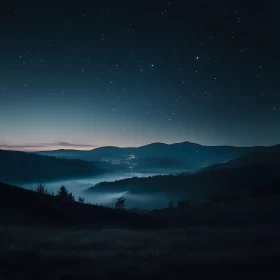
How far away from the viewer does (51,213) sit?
16750mm

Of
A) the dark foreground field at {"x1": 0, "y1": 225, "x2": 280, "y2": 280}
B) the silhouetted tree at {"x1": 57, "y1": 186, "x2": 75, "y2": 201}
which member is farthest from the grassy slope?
the silhouetted tree at {"x1": 57, "y1": 186, "x2": 75, "y2": 201}

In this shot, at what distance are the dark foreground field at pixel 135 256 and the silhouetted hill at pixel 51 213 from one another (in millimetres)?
2850

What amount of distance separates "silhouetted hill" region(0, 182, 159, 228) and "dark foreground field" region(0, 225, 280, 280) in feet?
9.35

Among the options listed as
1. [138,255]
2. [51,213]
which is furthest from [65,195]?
[138,255]

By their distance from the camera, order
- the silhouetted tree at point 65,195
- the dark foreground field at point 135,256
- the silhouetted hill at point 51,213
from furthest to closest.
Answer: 1. the silhouetted tree at point 65,195
2. the silhouetted hill at point 51,213
3. the dark foreground field at point 135,256

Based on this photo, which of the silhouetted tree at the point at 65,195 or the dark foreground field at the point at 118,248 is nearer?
the dark foreground field at the point at 118,248

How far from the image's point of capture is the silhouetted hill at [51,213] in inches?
603

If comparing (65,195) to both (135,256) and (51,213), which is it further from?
(135,256)

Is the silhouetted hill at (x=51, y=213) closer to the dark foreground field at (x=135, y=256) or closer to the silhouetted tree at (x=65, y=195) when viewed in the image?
the silhouetted tree at (x=65, y=195)

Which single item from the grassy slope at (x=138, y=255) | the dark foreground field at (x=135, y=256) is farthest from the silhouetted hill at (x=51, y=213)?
the dark foreground field at (x=135, y=256)

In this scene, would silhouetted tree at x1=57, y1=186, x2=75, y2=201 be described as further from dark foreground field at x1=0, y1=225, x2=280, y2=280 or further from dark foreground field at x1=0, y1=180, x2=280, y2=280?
dark foreground field at x1=0, y1=225, x2=280, y2=280

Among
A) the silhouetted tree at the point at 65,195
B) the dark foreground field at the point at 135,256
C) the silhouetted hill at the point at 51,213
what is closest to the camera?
the dark foreground field at the point at 135,256

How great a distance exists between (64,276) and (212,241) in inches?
279

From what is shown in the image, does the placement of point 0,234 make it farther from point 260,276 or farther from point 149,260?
point 260,276
